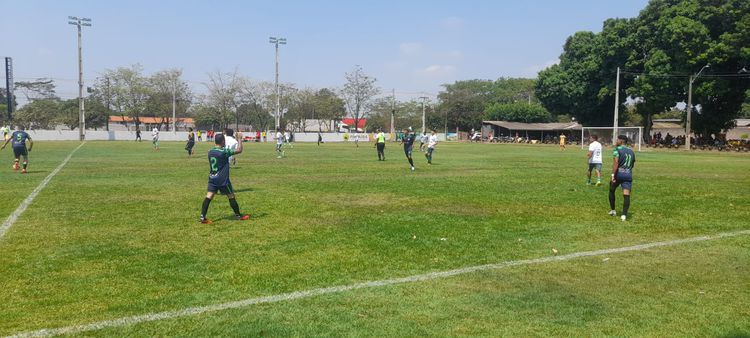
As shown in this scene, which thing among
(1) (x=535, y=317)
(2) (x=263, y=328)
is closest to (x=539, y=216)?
(1) (x=535, y=317)

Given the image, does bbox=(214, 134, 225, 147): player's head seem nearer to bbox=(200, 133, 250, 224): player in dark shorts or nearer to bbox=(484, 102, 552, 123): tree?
bbox=(200, 133, 250, 224): player in dark shorts

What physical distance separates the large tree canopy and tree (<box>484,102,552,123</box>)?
24782 mm

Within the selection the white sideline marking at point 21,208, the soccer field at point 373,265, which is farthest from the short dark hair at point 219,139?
the white sideline marking at point 21,208

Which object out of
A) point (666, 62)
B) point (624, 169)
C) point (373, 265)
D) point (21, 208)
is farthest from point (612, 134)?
point (373, 265)

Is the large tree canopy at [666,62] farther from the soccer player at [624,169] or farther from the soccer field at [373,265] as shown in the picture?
the soccer player at [624,169]

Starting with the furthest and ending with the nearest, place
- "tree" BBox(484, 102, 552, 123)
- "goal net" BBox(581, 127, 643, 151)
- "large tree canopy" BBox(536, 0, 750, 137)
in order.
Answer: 1. "tree" BBox(484, 102, 552, 123)
2. "goal net" BBox(581, 127, 643, 151)
3. "large tree canopy" BBox(536, 0, 750, 137)

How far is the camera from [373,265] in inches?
285

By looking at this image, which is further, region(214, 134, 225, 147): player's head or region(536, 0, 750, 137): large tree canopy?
region(536, 0, 750, 137): large tree canopy

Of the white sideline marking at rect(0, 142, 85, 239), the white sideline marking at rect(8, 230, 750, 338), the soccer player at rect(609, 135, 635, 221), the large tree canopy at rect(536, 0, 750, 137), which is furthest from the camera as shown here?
the large tree canopy at rect(536, 0, 750, 137)

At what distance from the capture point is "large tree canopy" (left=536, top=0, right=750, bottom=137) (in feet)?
172

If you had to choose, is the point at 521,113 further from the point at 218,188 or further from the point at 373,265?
the point at 373,265

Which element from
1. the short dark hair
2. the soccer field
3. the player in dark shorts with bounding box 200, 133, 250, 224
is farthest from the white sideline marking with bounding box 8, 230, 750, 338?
the short dark hair

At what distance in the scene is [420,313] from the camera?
5379 millimetres

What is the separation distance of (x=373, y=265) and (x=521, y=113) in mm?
92626
